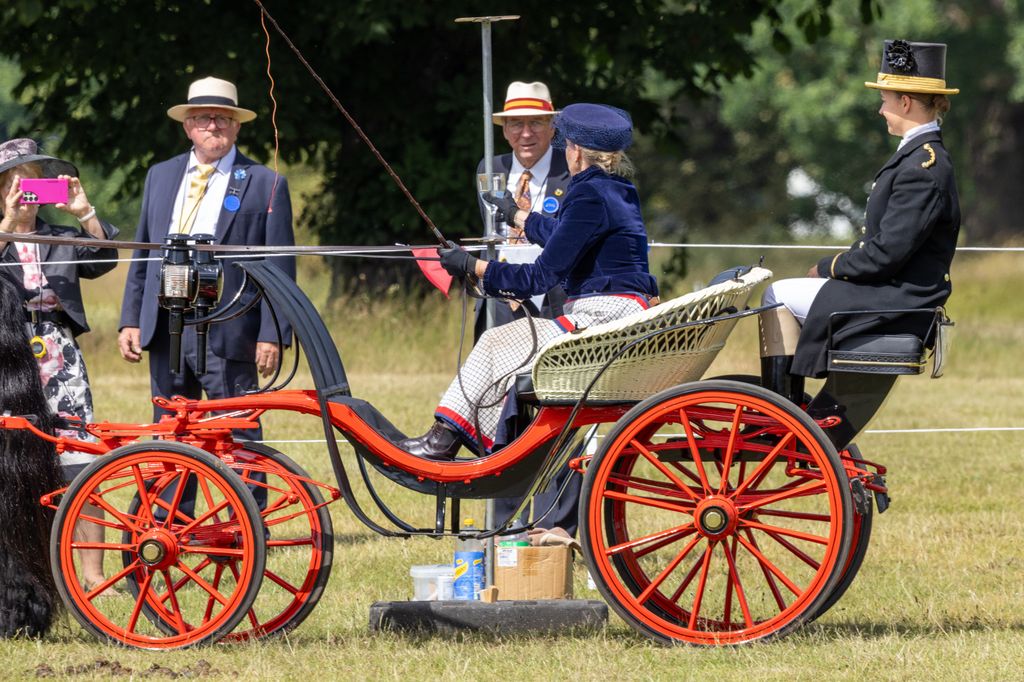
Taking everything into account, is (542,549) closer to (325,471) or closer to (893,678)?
(893,678)

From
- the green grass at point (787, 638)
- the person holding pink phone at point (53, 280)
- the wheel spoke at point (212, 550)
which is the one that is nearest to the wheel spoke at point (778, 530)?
the green grass at point (787, 638)

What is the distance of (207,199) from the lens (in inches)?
275

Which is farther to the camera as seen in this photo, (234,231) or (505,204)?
(234,231)

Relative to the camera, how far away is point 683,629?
527 cm

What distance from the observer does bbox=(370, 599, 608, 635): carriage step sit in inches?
222

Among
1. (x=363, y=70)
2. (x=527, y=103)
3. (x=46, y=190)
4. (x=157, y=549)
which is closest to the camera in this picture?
(x=157, y=549)

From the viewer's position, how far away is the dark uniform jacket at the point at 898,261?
17.2 feet

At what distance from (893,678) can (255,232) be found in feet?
10.8

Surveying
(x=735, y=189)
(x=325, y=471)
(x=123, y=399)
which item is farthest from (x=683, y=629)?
(x=735, y=189)

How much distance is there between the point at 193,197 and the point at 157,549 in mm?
2129

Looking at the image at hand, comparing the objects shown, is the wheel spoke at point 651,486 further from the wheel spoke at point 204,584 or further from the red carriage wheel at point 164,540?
the wheel spoke at point 204,584

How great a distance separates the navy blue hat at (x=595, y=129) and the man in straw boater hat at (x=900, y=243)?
2.28 feet

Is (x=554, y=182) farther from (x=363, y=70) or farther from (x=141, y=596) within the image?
(x=363, y=70)

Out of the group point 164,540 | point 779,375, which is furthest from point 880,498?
point 164,540
